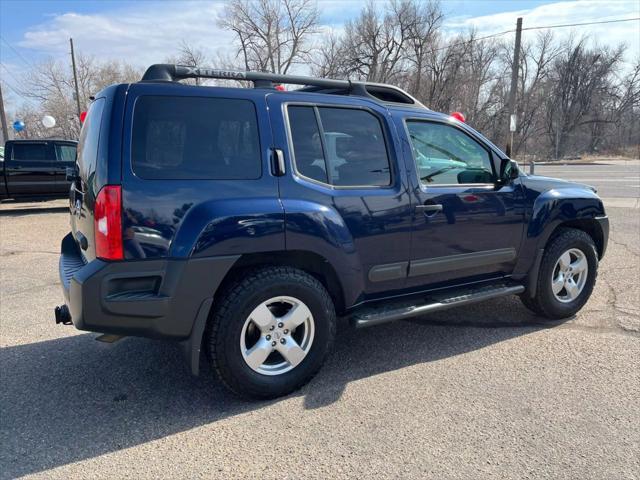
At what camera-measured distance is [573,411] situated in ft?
9.39

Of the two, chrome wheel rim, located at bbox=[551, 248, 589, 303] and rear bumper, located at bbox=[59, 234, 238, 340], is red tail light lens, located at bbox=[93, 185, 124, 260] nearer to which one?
rear bumper, located at bbox=[59, 234, 238, 340]

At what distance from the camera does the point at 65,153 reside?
38.8 ft

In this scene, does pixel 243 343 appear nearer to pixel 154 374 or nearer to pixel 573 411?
pixel 154 374

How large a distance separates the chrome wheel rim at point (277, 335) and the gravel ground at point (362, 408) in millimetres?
259

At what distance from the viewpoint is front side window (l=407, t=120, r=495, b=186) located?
3594mm

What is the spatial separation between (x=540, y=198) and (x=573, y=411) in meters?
1.87

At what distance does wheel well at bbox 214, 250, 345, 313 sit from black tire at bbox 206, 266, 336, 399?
57 mm

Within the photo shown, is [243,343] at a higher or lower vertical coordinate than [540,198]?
lower

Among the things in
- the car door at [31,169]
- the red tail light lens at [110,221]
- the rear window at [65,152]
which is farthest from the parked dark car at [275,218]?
the rear window at [65,152]

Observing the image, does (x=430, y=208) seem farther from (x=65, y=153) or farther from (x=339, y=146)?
(x=65, y=153)

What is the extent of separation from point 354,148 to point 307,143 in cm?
40

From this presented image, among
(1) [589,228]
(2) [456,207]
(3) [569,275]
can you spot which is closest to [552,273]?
(3) [569,275]

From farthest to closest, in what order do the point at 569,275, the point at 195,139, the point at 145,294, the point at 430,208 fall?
the point at 569,275 → the point at 430,208 → the point at 195,139 → the point at 145,294

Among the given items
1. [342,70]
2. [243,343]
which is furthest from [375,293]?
[342,70]
